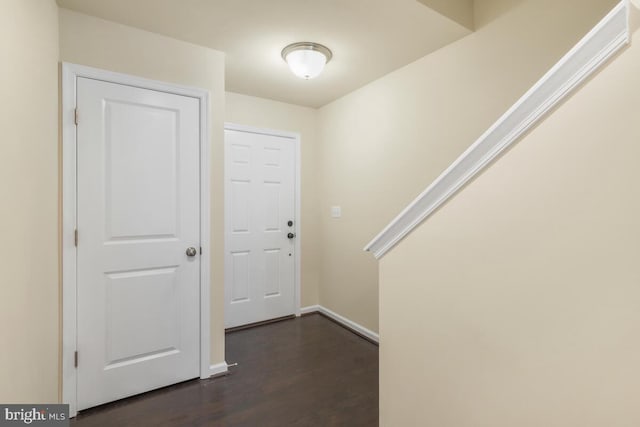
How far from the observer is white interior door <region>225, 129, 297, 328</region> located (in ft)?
10.5

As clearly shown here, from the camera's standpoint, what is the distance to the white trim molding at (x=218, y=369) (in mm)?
2277

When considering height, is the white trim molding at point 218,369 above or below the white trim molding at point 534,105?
below

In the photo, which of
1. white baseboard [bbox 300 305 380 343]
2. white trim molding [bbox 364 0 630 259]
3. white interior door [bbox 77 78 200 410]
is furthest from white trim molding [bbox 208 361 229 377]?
white trim molding [bbox 364 0 630 259]

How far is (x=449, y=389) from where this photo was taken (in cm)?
121

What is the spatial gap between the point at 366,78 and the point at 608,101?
2251mm

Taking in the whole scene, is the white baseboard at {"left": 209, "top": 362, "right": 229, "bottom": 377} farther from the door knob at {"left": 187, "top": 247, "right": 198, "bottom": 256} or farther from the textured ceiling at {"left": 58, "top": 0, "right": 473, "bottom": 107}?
the textured ceiling at {"left": 58, "top": 0, "right": 473, "bottom": 107}

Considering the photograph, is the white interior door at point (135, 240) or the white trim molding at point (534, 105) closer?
the white trim molding at point (534, 105)

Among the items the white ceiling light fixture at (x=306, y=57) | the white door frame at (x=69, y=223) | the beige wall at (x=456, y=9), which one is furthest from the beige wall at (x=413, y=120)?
the white door frame at (x=69, y=223)

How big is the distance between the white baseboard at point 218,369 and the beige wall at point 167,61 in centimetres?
4

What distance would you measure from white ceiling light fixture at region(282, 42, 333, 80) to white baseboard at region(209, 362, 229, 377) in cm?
225

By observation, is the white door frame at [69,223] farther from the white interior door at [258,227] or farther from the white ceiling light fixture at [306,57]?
the white interior door at [258,227]

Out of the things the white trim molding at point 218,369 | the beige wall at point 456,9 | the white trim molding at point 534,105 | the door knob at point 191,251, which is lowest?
the white trim molding at point 218,369

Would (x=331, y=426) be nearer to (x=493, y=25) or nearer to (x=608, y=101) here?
(x=608, y=101)

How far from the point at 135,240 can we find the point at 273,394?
136 cm
